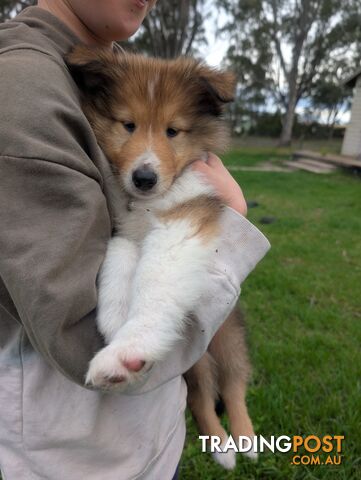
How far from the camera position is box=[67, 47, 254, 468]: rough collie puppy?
1.19 meters

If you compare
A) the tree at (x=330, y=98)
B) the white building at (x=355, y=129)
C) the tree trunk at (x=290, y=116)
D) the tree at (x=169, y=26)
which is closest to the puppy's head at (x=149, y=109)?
the tree at (x=169, y=26)

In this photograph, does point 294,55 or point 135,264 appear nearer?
point 135,264

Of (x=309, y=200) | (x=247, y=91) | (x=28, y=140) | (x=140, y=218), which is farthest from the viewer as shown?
(x=247, y=91)

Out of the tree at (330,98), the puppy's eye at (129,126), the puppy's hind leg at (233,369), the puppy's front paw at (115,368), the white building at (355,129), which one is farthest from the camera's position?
the tree at (330,98)

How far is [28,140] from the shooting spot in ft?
3.14

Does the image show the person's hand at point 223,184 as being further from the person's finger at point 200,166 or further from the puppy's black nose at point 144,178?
the puppy's black nose at point 144,178

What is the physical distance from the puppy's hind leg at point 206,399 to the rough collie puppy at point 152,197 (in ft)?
0.04

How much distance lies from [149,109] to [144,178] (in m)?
0.34

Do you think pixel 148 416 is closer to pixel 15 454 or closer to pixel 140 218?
pixel 15 454

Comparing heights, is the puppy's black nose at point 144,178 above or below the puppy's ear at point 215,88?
below

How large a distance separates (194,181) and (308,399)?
218cm

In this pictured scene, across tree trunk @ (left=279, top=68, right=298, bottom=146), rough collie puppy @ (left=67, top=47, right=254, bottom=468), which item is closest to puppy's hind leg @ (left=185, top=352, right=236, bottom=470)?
rough collie puppy @ (left=67, top=47, right=254, bottom=468)

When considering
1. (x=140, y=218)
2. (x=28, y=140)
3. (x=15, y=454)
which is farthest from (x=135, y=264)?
(x=15, y=454)

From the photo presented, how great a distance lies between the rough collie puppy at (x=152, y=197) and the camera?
1189 mm
